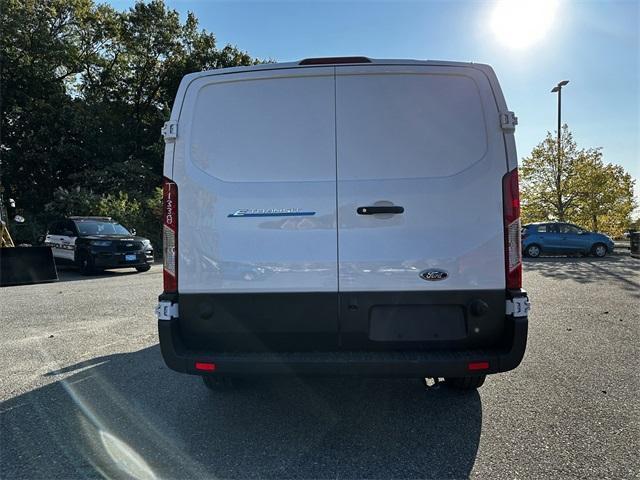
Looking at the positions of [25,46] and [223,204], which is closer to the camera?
[223,204]

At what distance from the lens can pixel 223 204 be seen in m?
2.83

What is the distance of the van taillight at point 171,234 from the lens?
288cm

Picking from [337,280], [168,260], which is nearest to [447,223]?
[337,280]

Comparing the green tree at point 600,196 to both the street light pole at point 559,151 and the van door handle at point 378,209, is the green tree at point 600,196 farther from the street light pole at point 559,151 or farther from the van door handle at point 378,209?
the van door handle at point 378,209

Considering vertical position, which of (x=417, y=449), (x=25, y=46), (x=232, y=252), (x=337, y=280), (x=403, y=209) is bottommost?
(x=417, y=449)

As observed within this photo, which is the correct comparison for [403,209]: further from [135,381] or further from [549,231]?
[549,231]

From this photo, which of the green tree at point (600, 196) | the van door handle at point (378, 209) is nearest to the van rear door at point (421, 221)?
the van door handle at point (378, 209)

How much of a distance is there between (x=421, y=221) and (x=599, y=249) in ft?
62.8

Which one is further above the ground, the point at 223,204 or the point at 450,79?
the point at 450,79

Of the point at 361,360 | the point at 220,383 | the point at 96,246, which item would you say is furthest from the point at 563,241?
the point at 361,360

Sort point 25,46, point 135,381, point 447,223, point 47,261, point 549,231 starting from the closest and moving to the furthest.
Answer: point 447,223
point 135,381
point 47,261
point 549,231
point 25,46

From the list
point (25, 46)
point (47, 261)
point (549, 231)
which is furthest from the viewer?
point (25, 46)

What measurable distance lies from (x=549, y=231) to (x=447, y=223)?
60.1 feet

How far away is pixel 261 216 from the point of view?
9.18ft
